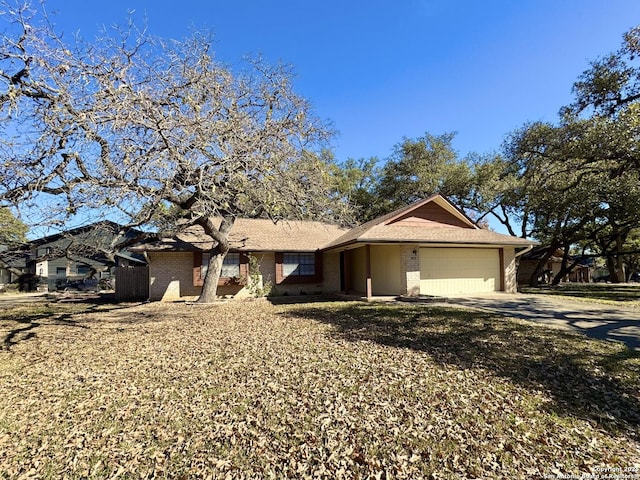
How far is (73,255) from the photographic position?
46.3 ft

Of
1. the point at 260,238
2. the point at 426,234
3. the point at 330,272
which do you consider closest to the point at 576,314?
the point at 426,234

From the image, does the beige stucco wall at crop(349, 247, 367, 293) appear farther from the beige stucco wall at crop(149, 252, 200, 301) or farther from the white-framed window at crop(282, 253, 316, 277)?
the beige stucco wall at crop(149, 252, 200, 301)

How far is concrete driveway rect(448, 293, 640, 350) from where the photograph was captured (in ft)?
25.2

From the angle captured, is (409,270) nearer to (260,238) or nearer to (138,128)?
(260,238)

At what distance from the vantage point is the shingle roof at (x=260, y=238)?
52.1ft

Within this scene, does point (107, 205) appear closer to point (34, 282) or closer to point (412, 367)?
point (412, 367)

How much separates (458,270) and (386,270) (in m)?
3.36

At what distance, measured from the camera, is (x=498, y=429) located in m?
→ 3.75

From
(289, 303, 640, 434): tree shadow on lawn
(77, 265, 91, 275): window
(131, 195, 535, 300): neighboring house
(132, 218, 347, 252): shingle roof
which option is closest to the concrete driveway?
(289, 303, 640, 434): tree shadow on lawn

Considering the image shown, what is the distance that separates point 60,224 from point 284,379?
6159 mm

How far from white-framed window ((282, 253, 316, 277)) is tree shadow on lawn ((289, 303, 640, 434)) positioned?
713 centimetres

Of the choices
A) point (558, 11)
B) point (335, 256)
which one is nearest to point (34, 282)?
point (335, 256)

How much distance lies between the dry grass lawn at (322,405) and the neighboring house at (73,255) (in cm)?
623

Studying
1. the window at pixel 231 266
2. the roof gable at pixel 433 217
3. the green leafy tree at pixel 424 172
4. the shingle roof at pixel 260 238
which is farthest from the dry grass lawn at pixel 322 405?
the green leafy tree at pixel 424 172
